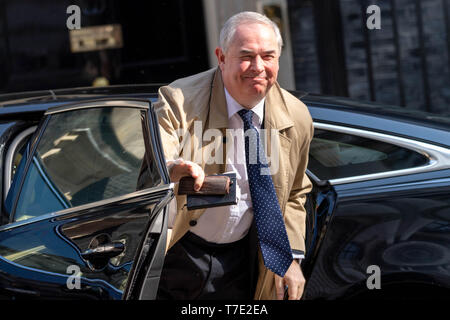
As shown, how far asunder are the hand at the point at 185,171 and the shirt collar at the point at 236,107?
321 millimetres

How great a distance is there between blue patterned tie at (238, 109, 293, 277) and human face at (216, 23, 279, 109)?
0.11 meters

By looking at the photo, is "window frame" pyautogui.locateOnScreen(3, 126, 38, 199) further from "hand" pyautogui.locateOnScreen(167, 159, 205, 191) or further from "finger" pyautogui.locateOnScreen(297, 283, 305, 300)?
"finger" pyautogui.locateOnScreen(297, 283, 305, 300)

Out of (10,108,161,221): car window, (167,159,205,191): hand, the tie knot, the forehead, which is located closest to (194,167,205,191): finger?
(167,159,205,191): hand

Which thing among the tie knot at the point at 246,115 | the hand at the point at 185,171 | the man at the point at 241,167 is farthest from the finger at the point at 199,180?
the tie knot at the point at 246,115

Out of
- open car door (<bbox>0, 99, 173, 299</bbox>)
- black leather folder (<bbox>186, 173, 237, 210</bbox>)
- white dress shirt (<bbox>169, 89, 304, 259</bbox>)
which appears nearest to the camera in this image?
open car door (<bbox>0, 99, 173, 299</bbox>)

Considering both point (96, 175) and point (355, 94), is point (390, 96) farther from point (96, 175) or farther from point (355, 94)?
point (96, 175)

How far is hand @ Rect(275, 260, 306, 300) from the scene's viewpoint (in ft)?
7.82

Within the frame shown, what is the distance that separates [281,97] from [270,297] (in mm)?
706

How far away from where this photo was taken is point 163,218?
2049 mm

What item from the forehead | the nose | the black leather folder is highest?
the forehead

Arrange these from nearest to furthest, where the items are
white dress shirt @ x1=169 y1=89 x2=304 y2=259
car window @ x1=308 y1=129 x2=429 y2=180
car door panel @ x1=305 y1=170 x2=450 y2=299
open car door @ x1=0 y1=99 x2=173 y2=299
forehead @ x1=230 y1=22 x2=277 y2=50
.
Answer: open car door @ x1=0 y1=99 x2=173 y2=299, forehead @ x1=230 y1=22 x2=277 y2=50, white dress shirt @ x1=169 y1=89 x2=304 y2=259, car door panel @ x1=305 y1=170 x2=450 y2=299, car window @ x1=308 y1=129 x2=429 y2=180

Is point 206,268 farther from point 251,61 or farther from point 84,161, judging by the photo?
point 251,61

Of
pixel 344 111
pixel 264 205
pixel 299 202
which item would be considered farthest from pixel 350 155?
pixel 264 205
